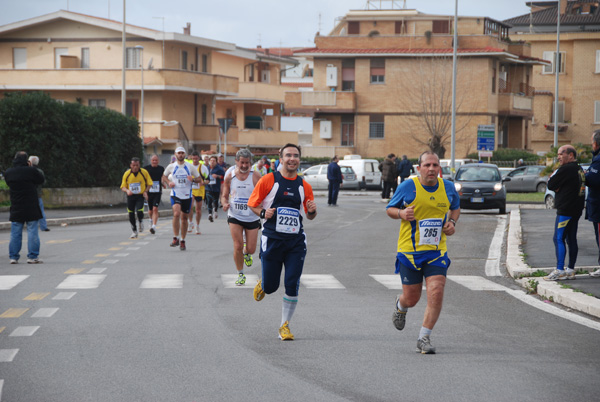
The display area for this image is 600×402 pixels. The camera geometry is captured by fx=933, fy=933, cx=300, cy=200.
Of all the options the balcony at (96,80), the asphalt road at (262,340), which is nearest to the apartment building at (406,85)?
the balcony at (96,80)

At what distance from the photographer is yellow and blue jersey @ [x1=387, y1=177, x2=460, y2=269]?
8.27 m

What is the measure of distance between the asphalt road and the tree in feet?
152

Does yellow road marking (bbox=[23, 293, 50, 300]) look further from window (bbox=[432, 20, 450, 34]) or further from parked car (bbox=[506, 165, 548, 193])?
window (bbox=[432, 20, 450, 34])

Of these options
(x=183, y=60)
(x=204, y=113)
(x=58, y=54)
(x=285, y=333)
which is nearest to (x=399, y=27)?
(x=204, y=113)

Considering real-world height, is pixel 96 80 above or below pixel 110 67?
below

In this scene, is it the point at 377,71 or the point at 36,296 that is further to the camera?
the point at 377,71

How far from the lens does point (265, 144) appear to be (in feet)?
227

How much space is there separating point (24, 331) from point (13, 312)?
1.34 metres

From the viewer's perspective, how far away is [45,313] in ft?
33.7

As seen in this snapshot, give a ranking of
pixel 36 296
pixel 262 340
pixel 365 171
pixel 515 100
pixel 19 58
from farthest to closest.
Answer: pixel 515 100 < pixel 19 58 < pixel 365 171 < pixel 36 296 < pixel 262 340

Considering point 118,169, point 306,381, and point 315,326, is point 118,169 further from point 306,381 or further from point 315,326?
point 306,381

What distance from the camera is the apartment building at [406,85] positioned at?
201ft

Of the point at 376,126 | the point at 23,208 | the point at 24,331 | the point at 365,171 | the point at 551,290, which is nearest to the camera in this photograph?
the point at 24,331

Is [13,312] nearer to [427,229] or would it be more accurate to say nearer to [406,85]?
[427,229]
